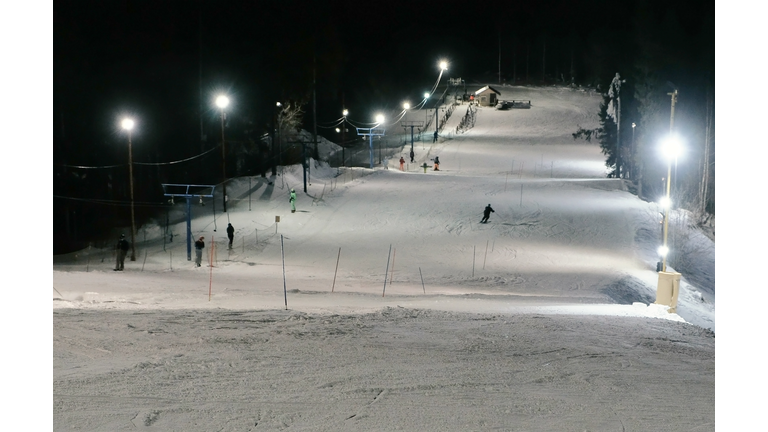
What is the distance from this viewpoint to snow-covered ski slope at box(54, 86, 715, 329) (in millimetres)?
19406

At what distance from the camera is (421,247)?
29953 mm

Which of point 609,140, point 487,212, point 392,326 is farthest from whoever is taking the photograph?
point 609,140

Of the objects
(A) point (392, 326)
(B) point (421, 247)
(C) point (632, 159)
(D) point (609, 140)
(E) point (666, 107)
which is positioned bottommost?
(A) point (392, 326)

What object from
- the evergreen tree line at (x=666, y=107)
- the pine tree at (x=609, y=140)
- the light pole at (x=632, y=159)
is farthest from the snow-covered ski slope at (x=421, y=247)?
the evergreen tree line at (x=666, y=107)

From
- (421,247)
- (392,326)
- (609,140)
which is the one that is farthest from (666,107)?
(392,326)

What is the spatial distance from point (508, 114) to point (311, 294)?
69.3m

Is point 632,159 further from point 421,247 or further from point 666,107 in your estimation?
point 421,247

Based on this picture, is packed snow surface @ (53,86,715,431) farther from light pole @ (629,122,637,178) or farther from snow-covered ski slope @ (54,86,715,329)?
light pole @ (629,122,637,178)

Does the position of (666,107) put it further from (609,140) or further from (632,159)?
(609,140)

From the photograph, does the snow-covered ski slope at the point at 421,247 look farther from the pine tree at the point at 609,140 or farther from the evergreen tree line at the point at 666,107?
the evergreen tree line at the point at 666,107

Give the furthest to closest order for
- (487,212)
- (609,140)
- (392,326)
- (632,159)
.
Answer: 1. (609,140)
2. (632,159)
3. (487,212)
4. (392,326)

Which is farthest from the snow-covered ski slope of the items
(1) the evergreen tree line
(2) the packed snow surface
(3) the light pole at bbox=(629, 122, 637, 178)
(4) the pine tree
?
(1) the evergreen tree line

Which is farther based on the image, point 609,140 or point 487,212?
point 609,140

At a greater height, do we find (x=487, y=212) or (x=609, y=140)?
(x=609, y=140)
